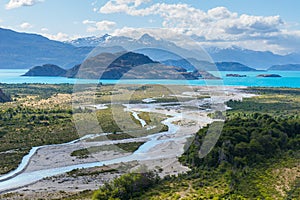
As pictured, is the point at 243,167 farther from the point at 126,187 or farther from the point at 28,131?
the point at 28,131

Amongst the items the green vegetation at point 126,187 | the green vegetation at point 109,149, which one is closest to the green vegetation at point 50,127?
the green vegetation at point 109,149

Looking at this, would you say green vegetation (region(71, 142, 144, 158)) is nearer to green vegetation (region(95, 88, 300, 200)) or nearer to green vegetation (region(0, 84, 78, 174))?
green vegetation (region(0, 84, 78, 174))

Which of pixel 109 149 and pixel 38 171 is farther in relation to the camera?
pixel 109 149

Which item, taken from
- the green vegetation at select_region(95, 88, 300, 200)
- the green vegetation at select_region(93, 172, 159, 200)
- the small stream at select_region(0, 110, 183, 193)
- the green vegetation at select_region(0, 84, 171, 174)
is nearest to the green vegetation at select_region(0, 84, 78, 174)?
the green vegetation at select_region(0, 84, 171, 174)

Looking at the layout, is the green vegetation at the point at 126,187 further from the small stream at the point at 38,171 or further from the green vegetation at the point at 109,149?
the green vegetation at the point at 109,149

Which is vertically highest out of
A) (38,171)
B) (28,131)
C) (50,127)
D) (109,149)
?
(50,127)

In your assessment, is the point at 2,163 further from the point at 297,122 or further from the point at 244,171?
the point at 297,122

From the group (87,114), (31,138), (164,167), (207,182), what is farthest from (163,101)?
(207,182)

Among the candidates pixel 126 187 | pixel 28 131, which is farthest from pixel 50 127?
pixel 126 187
